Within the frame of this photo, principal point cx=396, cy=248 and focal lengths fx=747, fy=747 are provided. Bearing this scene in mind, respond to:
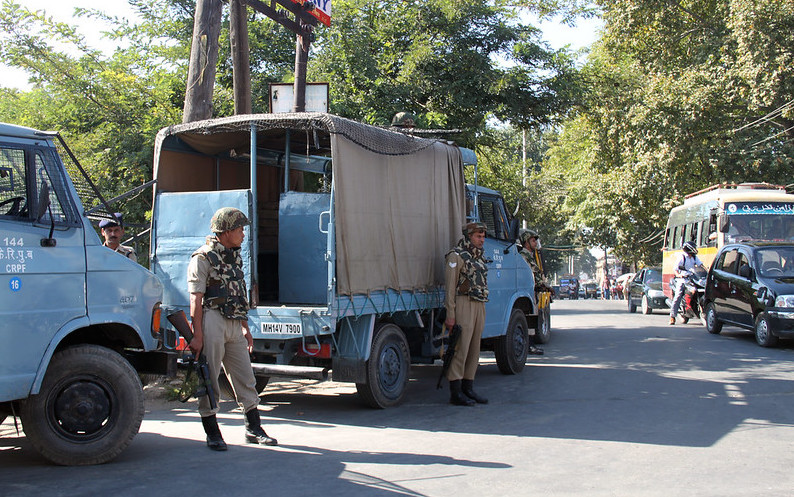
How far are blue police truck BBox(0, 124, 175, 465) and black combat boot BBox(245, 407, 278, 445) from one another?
3.01 ft

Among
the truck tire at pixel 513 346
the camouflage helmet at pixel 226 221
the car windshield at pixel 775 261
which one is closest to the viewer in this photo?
the camouflage helmet at pixel 226 221

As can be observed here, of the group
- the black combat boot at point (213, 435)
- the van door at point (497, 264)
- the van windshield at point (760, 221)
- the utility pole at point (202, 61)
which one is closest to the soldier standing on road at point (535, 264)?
the van door at point (497, 264)

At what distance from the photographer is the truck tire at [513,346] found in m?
10.4

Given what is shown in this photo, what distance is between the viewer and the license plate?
7207 mm

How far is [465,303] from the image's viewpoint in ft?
27.1

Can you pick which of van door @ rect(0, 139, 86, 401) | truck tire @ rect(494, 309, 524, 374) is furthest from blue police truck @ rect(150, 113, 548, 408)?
van door @ rect(0, 139, 86, 401)

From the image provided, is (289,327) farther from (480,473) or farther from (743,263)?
(743,263)

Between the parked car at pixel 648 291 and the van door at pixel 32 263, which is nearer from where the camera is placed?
the van door at pixel 32 263

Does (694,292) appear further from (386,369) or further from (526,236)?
(386,369)

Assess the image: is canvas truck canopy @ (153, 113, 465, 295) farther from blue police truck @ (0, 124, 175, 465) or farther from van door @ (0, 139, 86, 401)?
van door @ (0, 139, 86, 401)

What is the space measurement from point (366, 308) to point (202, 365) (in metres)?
2.23

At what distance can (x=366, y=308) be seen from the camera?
7.63 m

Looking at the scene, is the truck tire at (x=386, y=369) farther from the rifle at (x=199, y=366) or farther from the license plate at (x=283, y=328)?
the rifle at (x=199, y=366)

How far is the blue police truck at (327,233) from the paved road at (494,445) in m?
0.70
